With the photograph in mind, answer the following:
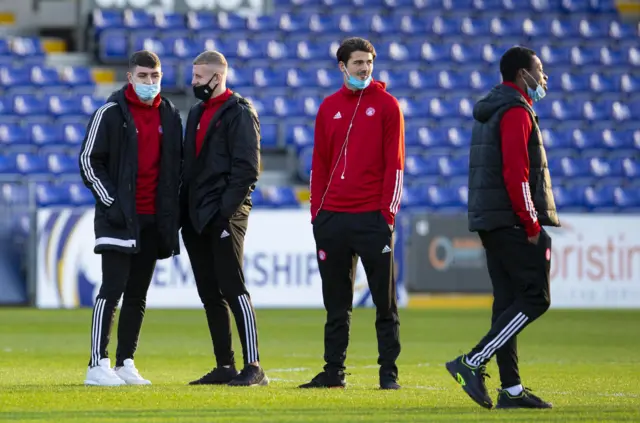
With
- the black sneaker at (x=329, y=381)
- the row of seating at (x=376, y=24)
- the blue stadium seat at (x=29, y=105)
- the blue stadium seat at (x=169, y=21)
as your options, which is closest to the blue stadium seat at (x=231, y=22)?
the row of seating at (x=376, y=24)

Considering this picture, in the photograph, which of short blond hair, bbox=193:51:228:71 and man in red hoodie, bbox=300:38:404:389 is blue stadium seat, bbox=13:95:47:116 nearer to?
short blond hair, bbox=193:51:228:71

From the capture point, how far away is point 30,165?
71.8 ft

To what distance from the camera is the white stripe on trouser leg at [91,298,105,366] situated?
28.2ft

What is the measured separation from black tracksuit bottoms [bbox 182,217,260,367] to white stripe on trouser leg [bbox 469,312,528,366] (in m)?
1.85

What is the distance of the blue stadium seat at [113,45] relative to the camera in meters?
24.7

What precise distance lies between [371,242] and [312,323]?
7.93 meters

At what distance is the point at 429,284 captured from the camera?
1941 cm

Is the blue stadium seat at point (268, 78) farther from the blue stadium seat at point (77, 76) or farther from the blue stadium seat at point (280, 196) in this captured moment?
the blue stadium seat at point (280, 196)

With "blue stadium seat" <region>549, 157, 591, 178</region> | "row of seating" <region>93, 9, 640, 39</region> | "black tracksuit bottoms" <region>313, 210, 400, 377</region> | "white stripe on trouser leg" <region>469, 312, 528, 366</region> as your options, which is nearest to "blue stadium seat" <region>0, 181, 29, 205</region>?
"row of seating" <region>93, 9, 640, 39</region>

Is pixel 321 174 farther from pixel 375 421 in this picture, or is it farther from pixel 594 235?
pixel 594 235

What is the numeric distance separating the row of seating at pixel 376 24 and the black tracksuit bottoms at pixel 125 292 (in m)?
16.8

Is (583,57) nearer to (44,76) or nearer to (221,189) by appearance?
(44,76)

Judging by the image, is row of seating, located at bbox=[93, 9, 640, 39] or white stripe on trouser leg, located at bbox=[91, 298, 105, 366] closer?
white stripe on trouser leg, located at bbox=[91, 298, 105, 366]

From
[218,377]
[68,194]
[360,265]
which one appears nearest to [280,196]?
[68,194]
